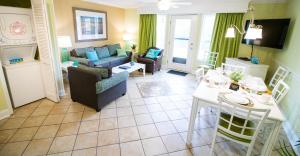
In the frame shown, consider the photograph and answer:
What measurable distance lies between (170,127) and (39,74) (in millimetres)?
2774

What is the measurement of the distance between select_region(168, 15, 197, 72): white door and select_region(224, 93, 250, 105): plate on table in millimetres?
3588

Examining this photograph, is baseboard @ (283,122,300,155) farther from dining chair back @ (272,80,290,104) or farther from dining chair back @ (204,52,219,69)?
dining chair back @ (204,52,219,69)

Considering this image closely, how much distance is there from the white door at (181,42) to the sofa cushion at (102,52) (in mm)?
2344

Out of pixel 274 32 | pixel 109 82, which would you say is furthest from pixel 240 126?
pixel 274 32

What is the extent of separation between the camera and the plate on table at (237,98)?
6.05ft

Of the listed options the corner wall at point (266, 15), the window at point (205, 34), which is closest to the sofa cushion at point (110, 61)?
the window at point (205, 34)

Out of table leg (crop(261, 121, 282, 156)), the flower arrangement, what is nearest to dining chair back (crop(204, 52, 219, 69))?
the flower arrangement

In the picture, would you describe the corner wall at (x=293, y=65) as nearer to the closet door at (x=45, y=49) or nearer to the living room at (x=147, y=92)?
the living room at (x=147, y=92)

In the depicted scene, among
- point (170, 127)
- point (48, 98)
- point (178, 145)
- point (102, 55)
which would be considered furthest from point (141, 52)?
point (178, 145)

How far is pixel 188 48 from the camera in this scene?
5469 mm

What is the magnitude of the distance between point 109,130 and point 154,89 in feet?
6.16

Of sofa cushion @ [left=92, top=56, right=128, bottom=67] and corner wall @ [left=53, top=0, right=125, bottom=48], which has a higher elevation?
corner wall @ [left=53, top=0, right=125, bottom=48]

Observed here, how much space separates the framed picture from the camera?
4.67 metres

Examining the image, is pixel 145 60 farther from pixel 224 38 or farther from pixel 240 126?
pixel 240 126
